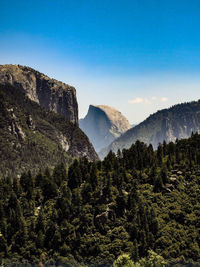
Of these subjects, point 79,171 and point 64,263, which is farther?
point 79,171

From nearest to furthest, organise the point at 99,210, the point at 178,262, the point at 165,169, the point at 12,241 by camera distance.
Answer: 1. the point at 178,262
2. the point at 12,241
3. the point at 99,210
4. the point at 165,169

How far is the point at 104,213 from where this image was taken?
133 m

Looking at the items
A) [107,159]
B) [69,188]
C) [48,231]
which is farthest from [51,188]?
[107,159]

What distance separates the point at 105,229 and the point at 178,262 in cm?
2918

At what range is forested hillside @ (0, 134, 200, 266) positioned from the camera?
12075 cm

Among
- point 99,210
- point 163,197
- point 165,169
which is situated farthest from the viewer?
point 165,169

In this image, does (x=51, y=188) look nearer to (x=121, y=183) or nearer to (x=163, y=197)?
(x=121, y=183)

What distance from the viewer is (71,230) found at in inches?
5025

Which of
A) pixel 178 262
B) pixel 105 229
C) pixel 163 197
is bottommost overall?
pixel 178 262

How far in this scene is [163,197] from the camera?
144 meters

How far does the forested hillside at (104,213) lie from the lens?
4754 inches

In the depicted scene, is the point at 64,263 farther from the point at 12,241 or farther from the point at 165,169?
the point at 165,169

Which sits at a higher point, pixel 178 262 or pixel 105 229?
pixel 105 229

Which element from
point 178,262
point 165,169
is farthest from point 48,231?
point 165,169
